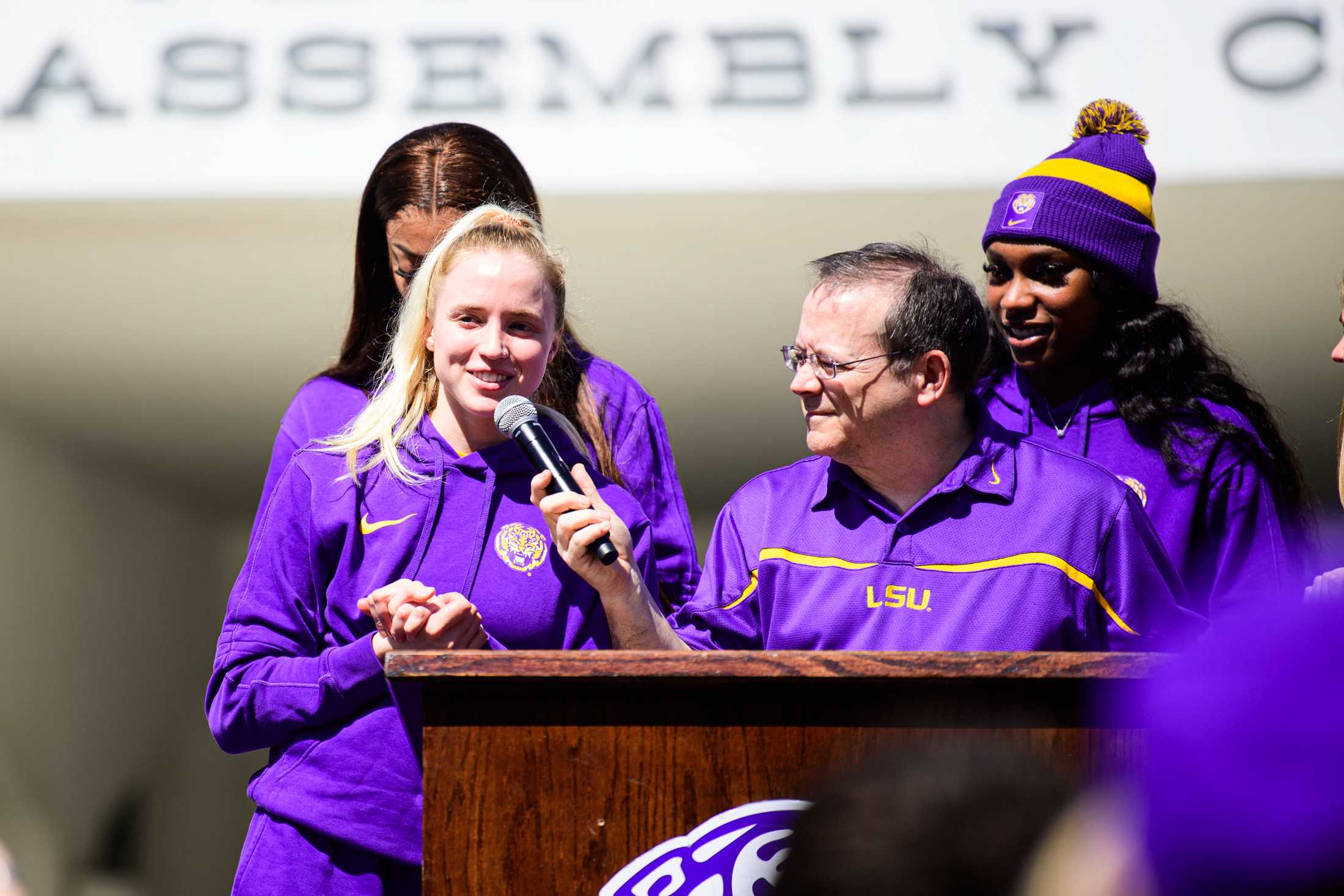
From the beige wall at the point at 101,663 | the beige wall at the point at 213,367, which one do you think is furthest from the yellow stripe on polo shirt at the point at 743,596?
the beige wall at the point at 101,663

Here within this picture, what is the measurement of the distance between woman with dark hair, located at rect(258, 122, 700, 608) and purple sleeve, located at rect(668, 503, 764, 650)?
150mm

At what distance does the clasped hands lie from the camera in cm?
186

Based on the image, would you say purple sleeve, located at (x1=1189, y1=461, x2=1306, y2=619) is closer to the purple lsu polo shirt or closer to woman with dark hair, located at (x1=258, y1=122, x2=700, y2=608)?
the purple lsu polo shirt

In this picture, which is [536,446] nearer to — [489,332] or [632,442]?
[489,332]

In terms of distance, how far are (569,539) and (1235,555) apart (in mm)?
1176

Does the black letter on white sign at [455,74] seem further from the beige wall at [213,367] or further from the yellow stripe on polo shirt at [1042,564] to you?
the yellow stripe on polo shirt at [1042,564]

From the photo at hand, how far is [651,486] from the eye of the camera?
2506 mm

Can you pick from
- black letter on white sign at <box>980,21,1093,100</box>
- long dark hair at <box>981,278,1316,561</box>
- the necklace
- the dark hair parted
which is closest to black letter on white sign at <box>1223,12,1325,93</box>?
black letter on white sign at <box>980,21,1093,100</box>

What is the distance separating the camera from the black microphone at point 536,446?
1953mm

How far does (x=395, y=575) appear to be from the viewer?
2.12 metres

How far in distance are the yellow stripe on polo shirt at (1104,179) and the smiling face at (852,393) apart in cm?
74

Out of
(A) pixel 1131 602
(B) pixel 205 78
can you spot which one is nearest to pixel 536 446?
(A) pixel 1131 602

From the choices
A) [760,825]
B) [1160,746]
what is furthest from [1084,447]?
[1160,746]

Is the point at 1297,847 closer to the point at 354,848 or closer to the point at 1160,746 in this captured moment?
the point at 1160,746
